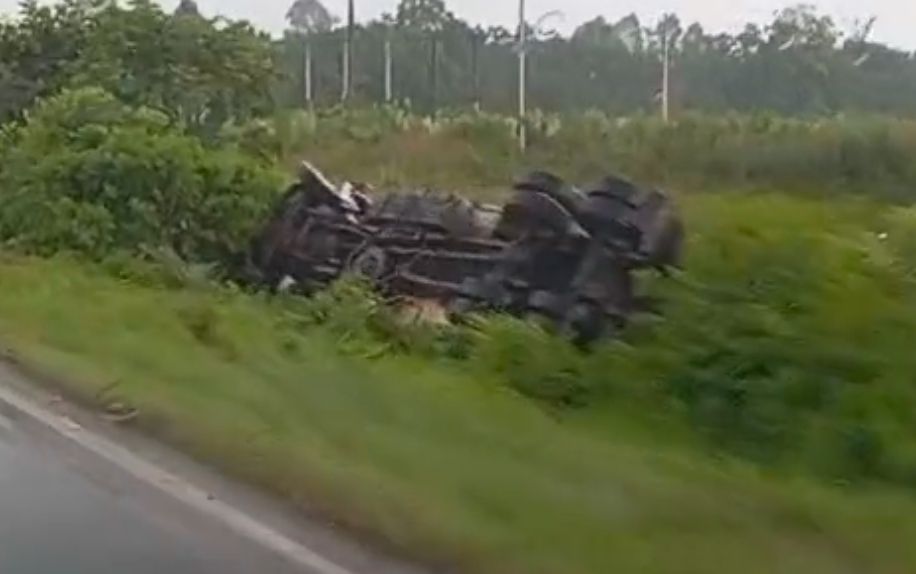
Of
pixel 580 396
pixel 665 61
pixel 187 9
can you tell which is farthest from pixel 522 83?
pixel 580 396

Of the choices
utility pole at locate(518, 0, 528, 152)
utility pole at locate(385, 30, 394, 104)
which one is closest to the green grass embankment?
utility pole at locate(518, 0, 528, 152)

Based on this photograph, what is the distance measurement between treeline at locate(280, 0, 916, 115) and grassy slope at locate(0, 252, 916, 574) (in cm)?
3570

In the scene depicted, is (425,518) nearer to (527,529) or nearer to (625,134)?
(527,529)

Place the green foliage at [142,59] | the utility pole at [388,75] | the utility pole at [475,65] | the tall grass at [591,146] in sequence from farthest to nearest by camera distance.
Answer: the utility pole at [475,65], the utility pole at [388,75], the green foliage at [142,59], the tall grass at [591,146]

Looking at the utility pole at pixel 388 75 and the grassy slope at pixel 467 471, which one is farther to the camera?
the utility pole at pixel 388 75

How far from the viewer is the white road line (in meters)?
7.90

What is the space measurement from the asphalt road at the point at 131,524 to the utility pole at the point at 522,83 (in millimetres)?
38005

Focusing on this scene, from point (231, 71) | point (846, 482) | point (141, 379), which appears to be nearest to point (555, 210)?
point (141, 379)

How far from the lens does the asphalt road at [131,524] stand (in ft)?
25.7

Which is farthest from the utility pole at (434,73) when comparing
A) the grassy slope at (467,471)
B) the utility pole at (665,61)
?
the grassy slope at (467,471)

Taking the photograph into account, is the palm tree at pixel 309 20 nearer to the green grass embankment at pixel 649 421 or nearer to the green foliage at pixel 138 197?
the green foliage at pixel 138 197

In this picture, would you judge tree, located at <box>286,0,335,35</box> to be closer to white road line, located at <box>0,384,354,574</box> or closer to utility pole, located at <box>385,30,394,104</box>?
utility pole, located at <box>385,30,394,104</box>

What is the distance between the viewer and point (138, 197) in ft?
77.7

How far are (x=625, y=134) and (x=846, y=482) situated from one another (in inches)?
1393
